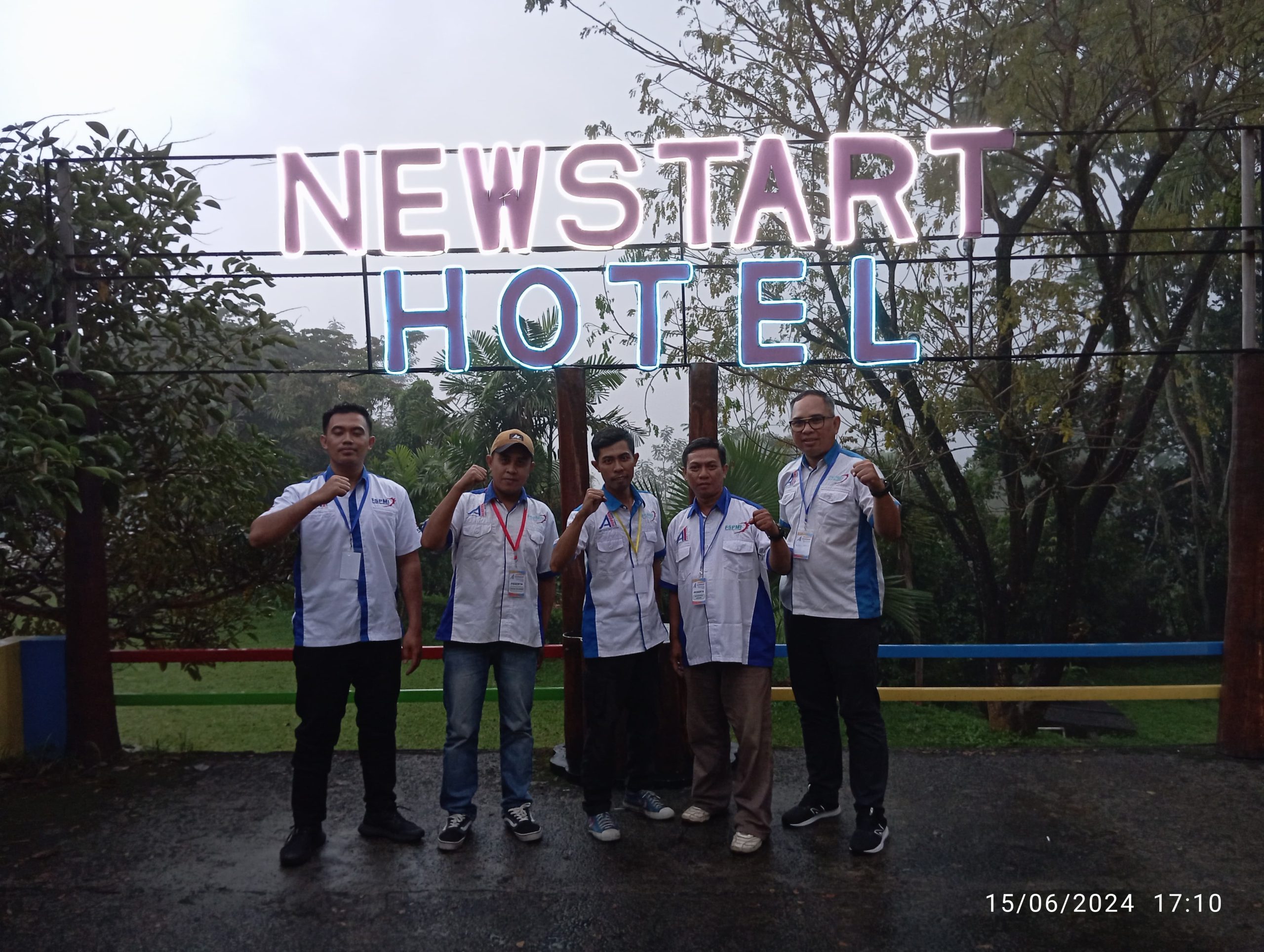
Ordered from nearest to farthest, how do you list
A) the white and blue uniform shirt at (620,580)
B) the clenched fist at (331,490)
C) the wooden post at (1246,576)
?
the clenched fist at (331,490) → the white and blue uniform shirt at (620,580) → the wooden post at (1246,576)

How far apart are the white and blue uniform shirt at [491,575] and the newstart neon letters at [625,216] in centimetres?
152

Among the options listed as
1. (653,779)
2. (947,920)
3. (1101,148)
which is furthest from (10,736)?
(1101,148)

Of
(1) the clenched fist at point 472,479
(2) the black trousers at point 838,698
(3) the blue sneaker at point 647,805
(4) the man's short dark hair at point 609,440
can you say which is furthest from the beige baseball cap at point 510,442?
(3) the blue sneaker at point 647,805

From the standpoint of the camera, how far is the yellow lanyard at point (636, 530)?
173 inches

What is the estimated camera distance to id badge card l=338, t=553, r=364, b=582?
4.16 metres

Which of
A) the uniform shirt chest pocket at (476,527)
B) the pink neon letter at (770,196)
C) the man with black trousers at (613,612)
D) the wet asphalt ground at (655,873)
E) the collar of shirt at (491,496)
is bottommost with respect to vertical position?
the wet asphalt ground at (655,873)

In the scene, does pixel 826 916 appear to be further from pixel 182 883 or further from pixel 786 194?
pixel 786 194

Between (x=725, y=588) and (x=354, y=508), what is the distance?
1.63m

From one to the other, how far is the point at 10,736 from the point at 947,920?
506 cm

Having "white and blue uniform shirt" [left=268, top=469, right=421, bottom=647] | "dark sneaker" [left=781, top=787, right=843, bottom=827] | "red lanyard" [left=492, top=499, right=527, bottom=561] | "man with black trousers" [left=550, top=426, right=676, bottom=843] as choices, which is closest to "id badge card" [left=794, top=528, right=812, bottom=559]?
"man with black trousers" [left=550, top=426, right=676, bottom=843]

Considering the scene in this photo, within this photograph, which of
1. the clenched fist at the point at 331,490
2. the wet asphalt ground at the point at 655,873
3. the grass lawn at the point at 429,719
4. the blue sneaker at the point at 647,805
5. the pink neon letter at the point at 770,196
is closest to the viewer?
the wet asphalt ground at the point at 655,873

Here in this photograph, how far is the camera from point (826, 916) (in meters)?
3.62

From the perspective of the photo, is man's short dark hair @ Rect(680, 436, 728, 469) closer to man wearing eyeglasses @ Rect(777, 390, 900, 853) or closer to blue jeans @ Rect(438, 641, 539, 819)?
man wearing eyeglasses @ Rect(777, 390, 900, 853)

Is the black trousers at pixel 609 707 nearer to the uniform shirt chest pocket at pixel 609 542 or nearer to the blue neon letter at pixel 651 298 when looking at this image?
the uniform shirt chest pocket at pixel 609 542
